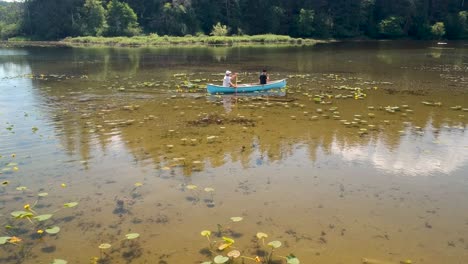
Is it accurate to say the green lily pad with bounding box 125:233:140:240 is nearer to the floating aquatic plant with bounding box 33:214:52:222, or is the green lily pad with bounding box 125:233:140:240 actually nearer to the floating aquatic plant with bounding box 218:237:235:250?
the floating aquatic plant with bounding box 218:237:235:250

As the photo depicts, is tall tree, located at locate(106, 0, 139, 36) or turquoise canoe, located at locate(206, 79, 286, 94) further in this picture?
tall tree, located at locate(106, 0, 139, 36)

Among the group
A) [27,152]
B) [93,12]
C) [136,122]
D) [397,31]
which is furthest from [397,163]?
[93,12]

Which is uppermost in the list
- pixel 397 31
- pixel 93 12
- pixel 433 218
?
pixel 93 12

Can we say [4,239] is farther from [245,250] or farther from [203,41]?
[203,41]

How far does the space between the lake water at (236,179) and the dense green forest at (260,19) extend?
73.9m

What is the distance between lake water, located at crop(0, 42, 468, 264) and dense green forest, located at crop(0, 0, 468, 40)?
73.9 m

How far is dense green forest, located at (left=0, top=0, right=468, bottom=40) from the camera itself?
292ft

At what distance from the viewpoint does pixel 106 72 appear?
30469mm

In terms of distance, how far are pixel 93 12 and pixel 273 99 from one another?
87.8 metres

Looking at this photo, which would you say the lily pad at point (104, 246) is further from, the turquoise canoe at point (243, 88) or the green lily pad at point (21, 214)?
the turquoise canoe at point (243, 88)

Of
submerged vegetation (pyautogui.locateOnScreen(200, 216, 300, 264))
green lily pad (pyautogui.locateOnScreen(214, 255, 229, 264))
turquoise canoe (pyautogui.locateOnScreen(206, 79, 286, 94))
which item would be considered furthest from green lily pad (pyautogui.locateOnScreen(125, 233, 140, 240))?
turquoise canoe (pyautogui.locateOnScreen(206, 79, 286, 94))

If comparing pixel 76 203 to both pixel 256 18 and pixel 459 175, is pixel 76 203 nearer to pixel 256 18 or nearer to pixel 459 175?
pixel 459 175

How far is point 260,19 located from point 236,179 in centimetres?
9142

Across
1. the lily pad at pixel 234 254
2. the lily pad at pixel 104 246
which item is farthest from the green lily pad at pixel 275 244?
the lily pad at pixel 104 246
